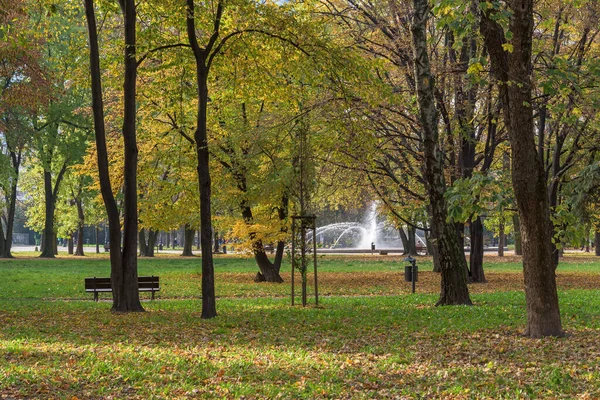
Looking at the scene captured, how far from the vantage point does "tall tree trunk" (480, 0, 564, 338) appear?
32.1 feet

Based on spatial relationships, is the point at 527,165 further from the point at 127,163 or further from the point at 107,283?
the point at 107,283

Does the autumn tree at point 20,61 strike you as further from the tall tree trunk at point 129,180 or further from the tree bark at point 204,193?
the tree bark at point 204,193

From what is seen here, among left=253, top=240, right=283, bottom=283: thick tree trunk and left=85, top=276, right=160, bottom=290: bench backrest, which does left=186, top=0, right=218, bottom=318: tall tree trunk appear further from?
left=253, top=240, right=283, bottom=283: thick tree trunk

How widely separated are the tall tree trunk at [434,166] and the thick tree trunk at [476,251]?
9.94m

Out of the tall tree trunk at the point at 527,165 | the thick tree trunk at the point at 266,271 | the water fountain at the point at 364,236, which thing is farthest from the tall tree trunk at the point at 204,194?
the water fountain at the point at 364,236

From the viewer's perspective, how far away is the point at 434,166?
15.1 m

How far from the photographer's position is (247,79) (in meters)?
15.9

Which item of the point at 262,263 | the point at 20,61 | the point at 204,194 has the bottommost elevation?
the point at 262,263

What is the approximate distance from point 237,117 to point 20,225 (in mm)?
116890

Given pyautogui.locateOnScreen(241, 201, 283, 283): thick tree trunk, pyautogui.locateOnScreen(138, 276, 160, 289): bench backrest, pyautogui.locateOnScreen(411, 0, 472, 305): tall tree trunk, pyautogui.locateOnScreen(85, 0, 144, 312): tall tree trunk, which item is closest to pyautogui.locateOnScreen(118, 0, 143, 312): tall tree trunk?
pyautogui.locateOnScreen(85, 0, 144, 312): tall tree trunk

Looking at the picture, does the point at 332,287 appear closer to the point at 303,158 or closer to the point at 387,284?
the point at 387,284

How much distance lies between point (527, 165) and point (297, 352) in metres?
4.30

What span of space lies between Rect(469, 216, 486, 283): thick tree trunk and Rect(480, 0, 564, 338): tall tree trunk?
15.0m

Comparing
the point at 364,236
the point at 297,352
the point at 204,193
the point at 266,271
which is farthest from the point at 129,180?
the point at 364,236
